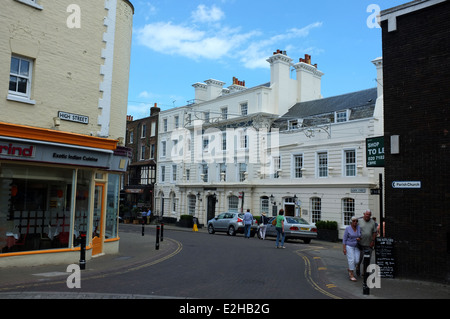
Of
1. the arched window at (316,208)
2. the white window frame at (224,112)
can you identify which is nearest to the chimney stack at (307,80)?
the white window frame at (224,112)

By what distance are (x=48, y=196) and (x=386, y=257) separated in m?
9.75

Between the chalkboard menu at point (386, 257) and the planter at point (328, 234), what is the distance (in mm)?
15990

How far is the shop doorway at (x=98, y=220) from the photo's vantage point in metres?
14.0

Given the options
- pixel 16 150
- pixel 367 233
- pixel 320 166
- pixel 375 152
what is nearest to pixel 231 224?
pixel 320 166

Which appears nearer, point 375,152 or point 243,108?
point 375,152

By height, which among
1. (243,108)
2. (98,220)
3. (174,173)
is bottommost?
(98,220)

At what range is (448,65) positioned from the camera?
32.2 feet

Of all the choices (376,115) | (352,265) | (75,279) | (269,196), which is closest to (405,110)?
(352,265)

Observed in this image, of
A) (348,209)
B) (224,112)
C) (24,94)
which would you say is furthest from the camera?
(224,112)

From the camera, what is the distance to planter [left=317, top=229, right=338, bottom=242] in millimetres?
25953

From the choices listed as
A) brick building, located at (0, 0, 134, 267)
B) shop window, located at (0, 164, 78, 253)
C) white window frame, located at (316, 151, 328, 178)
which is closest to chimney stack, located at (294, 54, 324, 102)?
white window frame, located at (316, 151, 328, 178)

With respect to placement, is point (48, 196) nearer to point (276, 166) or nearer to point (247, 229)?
point (247, 229)

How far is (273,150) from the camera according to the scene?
106 feet

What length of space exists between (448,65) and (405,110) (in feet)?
4.76
